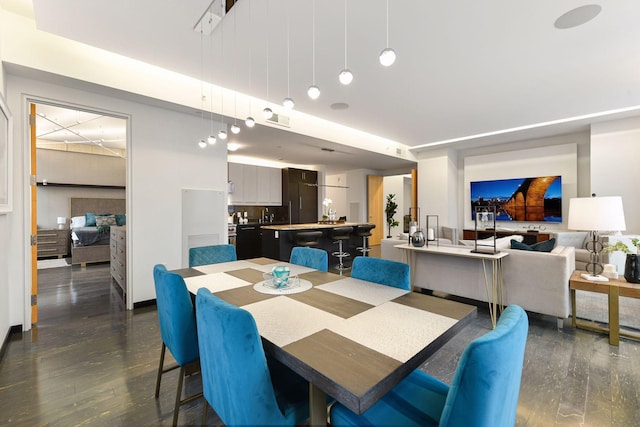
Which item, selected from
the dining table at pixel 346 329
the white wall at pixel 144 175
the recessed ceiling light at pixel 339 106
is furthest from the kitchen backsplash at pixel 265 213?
the dining table at pixel 346 329

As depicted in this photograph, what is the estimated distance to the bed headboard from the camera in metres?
7.14

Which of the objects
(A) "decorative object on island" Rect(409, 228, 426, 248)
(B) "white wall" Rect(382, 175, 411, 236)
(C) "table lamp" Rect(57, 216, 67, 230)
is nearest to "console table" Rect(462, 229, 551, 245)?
(A) "decorative object on island" Rect(409, 228, 426, 248)

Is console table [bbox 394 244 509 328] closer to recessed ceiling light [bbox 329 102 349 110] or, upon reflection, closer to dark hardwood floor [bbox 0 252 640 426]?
dark hardwood floor [bbox 0 252 640 426]

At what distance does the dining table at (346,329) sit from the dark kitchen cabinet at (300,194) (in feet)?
19.4

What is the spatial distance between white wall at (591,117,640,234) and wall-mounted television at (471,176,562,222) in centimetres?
80

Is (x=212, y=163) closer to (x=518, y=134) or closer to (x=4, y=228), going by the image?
(x=4, y=228)

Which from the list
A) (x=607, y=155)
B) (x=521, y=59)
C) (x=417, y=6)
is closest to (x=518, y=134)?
(x=607, y=155)

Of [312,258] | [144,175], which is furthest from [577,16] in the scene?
[144,175]

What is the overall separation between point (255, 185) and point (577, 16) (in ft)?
20.7

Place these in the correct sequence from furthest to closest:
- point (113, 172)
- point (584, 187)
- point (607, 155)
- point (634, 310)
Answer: point (113, 172) → point (584, 187) → point (607, 155) → point (634, 310)

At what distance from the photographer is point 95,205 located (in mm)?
7426

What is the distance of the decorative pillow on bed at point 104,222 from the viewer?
6.23 m

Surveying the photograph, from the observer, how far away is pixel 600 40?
273cm

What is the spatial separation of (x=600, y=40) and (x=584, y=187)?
164 inches
